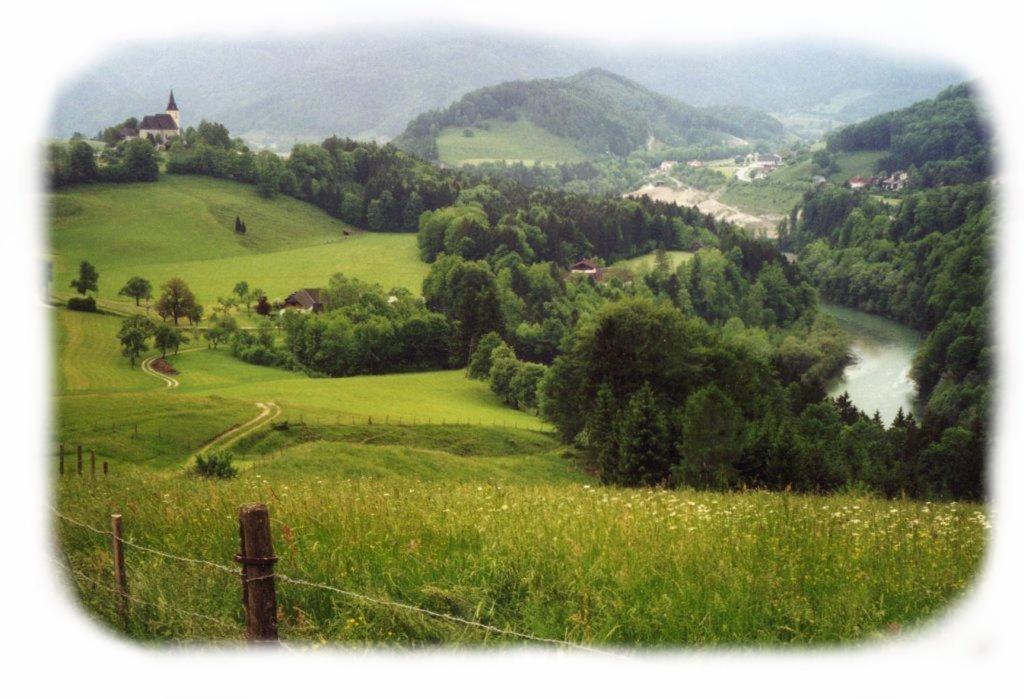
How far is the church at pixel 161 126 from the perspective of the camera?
184 metres

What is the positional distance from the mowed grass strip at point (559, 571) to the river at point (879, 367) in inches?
3094

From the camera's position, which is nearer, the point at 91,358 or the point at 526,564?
the point at 526,564

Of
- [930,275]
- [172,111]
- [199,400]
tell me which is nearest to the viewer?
[199,400]

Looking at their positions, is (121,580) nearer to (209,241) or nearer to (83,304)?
(83,304)

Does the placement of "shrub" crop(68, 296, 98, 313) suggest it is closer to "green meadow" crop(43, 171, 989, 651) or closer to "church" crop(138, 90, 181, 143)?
"green meadow" crop(43, 171, 989, 651)

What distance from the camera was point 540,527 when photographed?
25.1 feet

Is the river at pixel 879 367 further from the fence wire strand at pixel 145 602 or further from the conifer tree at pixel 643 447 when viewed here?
the fence wire strand at pixel 145 602

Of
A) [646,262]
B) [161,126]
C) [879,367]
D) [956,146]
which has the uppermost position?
[161,126]

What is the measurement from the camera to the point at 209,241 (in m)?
131

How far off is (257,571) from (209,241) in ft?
437

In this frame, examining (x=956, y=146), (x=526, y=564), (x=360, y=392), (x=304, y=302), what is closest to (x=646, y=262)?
(x=304, y=302)

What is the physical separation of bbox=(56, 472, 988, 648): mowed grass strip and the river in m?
78.6

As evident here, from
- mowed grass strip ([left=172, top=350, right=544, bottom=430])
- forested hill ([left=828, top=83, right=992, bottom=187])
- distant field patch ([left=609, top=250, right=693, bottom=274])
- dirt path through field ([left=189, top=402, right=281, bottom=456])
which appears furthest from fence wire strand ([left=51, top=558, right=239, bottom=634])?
forested hill ([left=828, top=83, right=992, bottom=187])

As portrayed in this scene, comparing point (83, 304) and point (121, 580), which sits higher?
point (121, 580)
